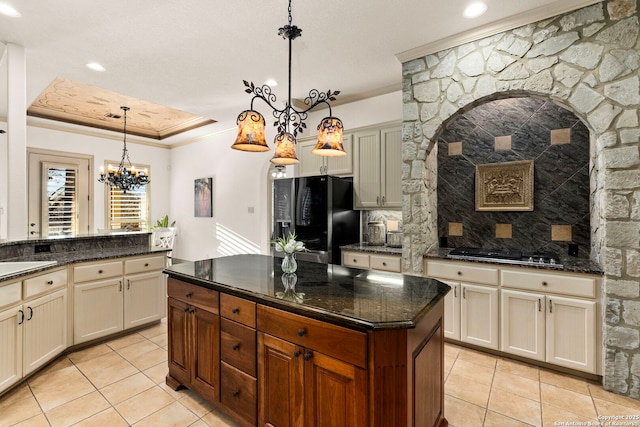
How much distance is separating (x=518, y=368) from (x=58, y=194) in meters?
7.70

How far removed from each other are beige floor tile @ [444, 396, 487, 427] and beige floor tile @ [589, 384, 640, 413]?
92cm

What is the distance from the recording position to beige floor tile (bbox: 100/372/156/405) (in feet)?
7.50

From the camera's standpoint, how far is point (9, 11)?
2.56 m

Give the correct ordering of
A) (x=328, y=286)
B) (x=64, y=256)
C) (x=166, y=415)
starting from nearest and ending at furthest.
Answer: (x=328, y=286) < (x=166, y=415) < (x=64, y=256)

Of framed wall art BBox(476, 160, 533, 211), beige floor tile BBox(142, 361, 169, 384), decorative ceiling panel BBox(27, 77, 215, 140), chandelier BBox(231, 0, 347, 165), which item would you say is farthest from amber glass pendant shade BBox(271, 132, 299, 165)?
decorative ceiling panel BBox(27, 77, 215, 140)

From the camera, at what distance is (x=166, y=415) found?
6.80 ft

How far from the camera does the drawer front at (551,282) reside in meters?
2.43

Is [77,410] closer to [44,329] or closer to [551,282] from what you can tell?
[44,329]

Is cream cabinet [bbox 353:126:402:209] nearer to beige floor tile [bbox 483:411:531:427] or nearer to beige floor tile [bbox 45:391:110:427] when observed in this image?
beige floor tile [bbox 483:411:531:427]

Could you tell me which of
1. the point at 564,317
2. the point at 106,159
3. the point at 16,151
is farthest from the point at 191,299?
the point at 106,159

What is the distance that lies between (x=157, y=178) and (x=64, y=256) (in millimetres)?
4913

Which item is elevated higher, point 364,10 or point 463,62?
point 364,10

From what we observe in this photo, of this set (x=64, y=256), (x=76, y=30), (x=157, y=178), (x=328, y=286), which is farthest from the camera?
(x=157, y=178)

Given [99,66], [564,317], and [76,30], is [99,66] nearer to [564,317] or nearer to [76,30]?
[76,30]
